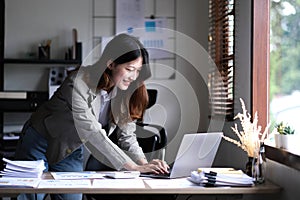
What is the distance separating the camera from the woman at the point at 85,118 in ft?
9.21

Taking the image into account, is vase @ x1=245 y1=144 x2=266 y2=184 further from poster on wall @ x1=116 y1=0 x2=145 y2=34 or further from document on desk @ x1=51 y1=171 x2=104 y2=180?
poster on wall @ x1=116 y1=0 x2=145 y2=34

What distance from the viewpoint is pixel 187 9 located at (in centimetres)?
459

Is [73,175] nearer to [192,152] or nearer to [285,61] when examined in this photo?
[192,152]

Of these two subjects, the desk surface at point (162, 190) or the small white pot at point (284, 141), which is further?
the small white pot at point (284, 141)

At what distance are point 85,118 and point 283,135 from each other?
3.31 feet

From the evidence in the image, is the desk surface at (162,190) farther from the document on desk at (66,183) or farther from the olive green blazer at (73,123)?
the olive green blazer at (73,123)

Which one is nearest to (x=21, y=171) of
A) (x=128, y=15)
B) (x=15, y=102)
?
(x=15, y=102)

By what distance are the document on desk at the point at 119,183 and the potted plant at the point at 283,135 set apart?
702 mm

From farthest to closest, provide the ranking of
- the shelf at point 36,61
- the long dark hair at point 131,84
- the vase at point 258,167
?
the shelf at point 36,61 < the long dark hair at point 131,84 < the vase at point 258,167

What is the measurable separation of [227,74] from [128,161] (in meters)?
1.21

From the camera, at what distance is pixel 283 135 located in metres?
2.59

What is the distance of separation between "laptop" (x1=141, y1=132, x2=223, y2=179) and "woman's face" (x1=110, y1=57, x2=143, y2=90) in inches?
18.9

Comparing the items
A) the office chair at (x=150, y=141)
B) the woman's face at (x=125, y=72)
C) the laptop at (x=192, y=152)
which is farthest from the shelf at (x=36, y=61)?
the laptop at (x=192, y=152)

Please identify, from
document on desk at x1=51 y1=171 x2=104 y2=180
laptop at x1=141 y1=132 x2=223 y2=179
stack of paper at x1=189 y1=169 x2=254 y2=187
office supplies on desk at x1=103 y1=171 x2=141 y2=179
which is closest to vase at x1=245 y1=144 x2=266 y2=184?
stack of paper at x1=189 y1=169 x2=254 y2=187
